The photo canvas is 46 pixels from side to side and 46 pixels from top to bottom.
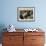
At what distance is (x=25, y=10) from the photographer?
177 inches

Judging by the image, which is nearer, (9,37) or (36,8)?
(9,37)


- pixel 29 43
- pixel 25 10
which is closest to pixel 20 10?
pixel 25 10

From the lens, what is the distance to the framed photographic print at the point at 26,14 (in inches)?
177

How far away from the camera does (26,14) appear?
4531 mm

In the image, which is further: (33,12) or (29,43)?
(33,12)

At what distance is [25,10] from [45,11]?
0.66 metres

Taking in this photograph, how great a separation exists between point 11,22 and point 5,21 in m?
0.20

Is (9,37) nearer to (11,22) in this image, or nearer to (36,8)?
(11,22)

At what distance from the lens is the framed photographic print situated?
14.7 ft

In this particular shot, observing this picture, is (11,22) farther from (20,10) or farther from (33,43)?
(33,43)

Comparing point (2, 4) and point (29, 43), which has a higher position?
point (2, 4)

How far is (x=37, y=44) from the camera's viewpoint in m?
4.04

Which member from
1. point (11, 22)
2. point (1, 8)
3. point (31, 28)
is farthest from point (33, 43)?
point (1, 8)

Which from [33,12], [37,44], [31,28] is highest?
[33,12]
